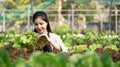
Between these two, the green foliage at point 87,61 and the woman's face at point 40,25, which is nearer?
the green foliage at point 87,61

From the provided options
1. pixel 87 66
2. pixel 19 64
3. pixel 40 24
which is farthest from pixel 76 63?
pixel 40 24

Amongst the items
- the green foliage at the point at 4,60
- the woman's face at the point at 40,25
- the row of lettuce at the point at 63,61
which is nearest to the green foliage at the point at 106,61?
the row of lettuce at the point at 63,61

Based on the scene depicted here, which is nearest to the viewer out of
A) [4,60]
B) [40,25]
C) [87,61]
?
[87,61]

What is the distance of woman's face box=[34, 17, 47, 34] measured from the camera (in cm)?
469

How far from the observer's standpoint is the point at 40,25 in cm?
471

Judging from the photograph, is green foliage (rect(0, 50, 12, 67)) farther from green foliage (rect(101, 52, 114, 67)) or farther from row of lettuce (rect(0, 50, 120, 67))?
green foliage (rect(101, 52, 114, 67))

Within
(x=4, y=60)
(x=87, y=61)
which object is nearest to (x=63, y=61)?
(x=87, y=61)

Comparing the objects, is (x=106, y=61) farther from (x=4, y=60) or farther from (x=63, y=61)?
(x=4, y=60)

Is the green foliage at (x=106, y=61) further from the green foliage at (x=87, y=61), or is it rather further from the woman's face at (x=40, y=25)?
the woman's face at (x=40, y=25)

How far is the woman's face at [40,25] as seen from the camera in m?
4.69

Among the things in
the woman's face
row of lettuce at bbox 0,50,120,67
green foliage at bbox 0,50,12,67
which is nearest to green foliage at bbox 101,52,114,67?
row of lettuce at bbox 0,50,120,67

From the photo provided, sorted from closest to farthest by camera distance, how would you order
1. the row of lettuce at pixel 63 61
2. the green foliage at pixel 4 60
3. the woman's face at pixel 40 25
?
1. the row of lettuce at pixel 63 61
2. the green foliage at pixel 4 60
3. the woman's face at pixel 40 25

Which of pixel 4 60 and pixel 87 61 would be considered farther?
pixel 4 60

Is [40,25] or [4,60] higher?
[4,60]
